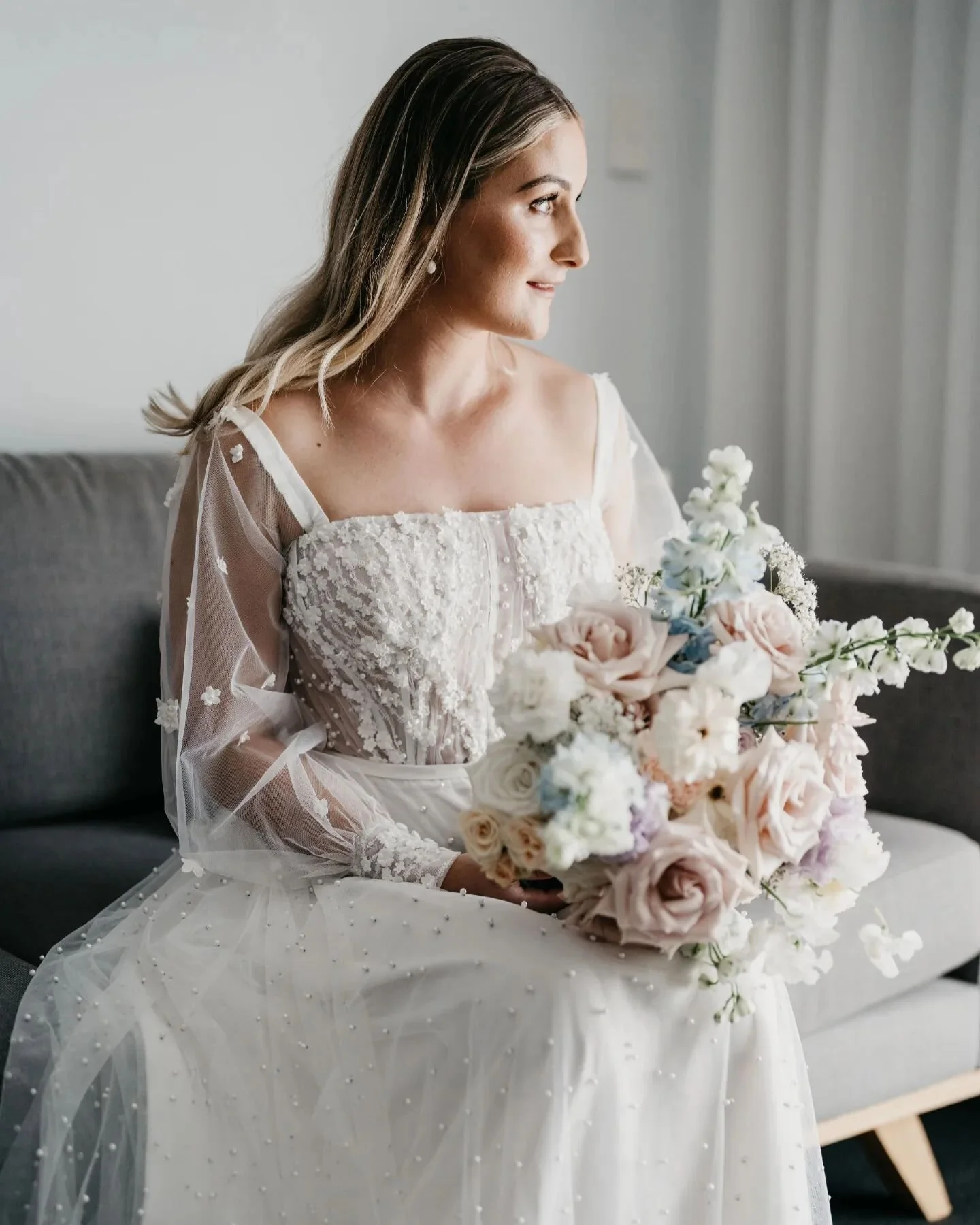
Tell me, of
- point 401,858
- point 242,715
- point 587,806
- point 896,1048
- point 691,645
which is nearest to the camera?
point 587,806

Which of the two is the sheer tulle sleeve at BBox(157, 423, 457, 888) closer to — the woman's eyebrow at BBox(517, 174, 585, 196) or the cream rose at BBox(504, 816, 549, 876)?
the cream rose at BBox(504, 816, 549, 876)

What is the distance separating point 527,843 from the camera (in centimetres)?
114

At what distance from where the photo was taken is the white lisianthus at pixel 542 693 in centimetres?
111

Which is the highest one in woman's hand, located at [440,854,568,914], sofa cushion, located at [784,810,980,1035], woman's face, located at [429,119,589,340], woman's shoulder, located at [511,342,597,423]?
woman's face, located at [429,119,589,340]

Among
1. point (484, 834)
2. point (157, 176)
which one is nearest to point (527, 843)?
point (484, 834)

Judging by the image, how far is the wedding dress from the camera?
4.02 ft

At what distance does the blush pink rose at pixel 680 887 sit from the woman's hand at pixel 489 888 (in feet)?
0.41

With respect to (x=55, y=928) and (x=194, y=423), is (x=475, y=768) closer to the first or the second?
(x=194, y=423)

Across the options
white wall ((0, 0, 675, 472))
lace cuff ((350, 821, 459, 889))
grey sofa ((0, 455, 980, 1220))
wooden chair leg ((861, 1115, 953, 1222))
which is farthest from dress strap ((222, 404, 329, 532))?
wooden chair leg ((861, 1115, 953, 1222))

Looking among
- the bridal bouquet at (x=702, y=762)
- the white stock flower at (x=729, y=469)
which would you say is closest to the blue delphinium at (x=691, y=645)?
the bridal bouquet at (x=702, y=762)

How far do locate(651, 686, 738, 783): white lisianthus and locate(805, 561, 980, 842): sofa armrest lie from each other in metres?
1.08

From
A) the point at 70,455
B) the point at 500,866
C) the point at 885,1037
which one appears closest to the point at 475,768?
the point at 500,866

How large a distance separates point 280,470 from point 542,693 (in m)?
0.62

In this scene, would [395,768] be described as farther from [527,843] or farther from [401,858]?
[527,843]
